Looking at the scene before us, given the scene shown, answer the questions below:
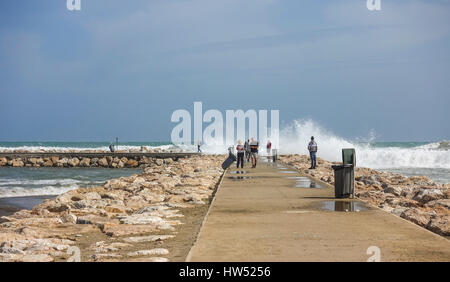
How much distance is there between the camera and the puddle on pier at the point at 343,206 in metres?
10.5

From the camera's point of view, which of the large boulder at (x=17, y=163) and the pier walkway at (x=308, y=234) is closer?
the pier walkway at (x=308, y=234)

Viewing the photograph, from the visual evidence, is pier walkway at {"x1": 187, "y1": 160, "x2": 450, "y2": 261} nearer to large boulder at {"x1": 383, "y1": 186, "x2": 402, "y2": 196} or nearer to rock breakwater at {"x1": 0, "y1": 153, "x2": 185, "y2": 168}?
large boulder at {"x1": 383, "y1": 186, "x2": 402, "y2": 196}

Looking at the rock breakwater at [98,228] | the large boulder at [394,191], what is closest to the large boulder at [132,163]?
the rock breakwater at [98,228]

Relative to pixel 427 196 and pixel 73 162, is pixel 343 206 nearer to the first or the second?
pixel 427 196

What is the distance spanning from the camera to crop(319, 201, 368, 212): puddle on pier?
412 inches

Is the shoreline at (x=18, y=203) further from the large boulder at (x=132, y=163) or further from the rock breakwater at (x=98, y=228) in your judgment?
the large boulder at (x=132, y=163)

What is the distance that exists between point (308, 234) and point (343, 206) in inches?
134

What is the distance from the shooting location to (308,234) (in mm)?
7707

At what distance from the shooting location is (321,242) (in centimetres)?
711

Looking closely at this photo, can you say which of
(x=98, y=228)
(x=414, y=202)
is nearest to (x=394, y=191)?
(x=414, y=202)

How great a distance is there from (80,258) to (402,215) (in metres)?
5.66

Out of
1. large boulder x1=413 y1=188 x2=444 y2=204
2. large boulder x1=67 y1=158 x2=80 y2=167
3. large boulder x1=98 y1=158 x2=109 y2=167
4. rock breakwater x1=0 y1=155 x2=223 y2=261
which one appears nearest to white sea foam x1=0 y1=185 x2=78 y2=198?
rock breakwater x1=0 y1=155 x2=223 y2=261

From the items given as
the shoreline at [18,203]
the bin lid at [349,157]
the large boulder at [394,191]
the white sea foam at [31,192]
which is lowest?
the white sea foam at [31,192]
